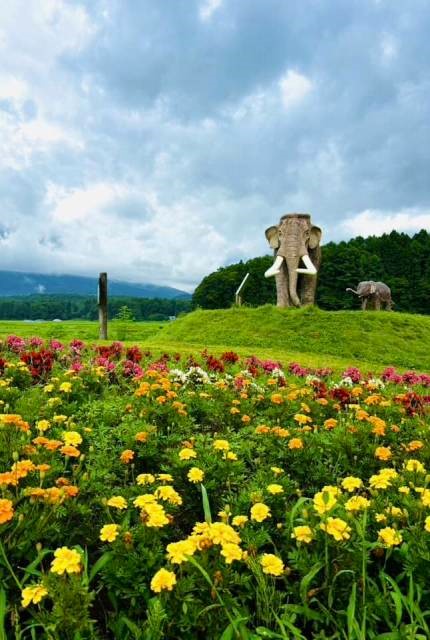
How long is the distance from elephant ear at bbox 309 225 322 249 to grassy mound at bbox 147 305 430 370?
3167 millimetres

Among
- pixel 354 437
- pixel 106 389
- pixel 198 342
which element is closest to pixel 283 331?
pixel 198 342

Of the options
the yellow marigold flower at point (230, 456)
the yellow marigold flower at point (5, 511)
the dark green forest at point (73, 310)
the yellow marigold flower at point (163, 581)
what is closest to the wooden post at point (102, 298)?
the yellow marigold flower at point (230, 456)

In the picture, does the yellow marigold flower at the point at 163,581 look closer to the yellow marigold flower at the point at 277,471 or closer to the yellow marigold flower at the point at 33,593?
the yellow marigold flower at the point at 33,593

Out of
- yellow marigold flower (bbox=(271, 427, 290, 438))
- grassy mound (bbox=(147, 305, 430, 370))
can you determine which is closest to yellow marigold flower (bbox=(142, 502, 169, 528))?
yellow marigold flower (bbox=(271, 427, 290, 438))

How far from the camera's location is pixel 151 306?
84562mm

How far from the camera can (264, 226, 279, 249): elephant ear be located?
62.1 feet

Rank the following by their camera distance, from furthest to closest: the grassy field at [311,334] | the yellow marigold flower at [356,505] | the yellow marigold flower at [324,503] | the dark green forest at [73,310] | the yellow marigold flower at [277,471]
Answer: the dark green forest at [73,310] < the grassy field at [311,334] < the yellow marigold flower at [277,471] < the yellow marigold flower at [356,505] < the yellow marigold flower at [324,503]

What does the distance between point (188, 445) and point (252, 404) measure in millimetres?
1536

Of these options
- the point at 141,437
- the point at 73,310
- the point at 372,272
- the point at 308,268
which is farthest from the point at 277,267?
the point at 73,310

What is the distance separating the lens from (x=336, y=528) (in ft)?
6.64

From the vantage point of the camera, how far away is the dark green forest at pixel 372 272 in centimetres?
5097

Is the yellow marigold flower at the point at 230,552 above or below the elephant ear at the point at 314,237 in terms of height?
below

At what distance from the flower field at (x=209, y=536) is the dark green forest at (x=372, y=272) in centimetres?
4660

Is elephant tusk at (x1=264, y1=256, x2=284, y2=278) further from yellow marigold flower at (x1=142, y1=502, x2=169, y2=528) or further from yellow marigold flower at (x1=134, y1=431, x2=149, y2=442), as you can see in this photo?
yellow marigold flower at (x1=142, y1=502, x2=169, y2=528)
